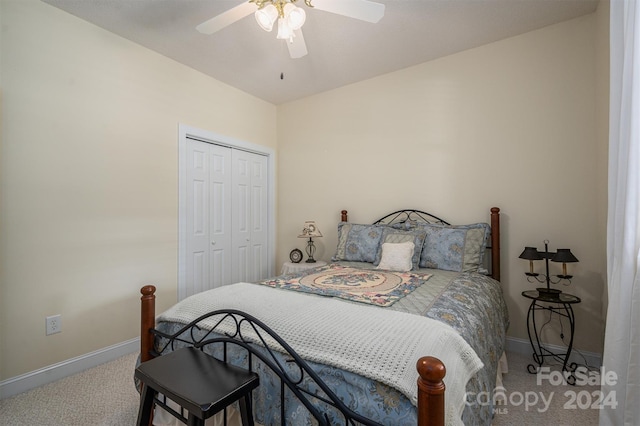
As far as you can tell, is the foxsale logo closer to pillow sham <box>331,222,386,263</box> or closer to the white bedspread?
the white bedspread

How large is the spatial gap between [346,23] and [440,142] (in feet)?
4.69

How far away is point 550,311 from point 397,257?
135cm

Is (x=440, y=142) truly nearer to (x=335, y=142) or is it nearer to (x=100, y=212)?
(x=335, y=142)

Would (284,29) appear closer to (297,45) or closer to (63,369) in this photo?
(297,45)

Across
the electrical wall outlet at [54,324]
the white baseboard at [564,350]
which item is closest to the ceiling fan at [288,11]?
the electrical wall outlet at [54,324]

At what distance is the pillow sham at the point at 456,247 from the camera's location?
2482 millimetres

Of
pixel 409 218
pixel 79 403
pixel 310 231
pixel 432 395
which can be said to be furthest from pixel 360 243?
pixel 79 403

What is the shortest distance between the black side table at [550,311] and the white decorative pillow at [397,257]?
89 centimetres

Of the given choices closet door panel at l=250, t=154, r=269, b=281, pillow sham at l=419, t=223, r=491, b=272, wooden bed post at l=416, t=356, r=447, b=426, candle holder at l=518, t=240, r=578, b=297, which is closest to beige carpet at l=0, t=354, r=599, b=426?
candle holder at l=518, t=240, r=578, b=297

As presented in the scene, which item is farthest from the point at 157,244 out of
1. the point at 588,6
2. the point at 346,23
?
the point at 588,6

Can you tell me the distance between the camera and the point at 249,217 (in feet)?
12.7

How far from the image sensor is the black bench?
1.00 meters

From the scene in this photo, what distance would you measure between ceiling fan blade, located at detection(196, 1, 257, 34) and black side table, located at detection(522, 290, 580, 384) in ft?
9.10

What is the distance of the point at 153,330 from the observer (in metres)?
1.63
